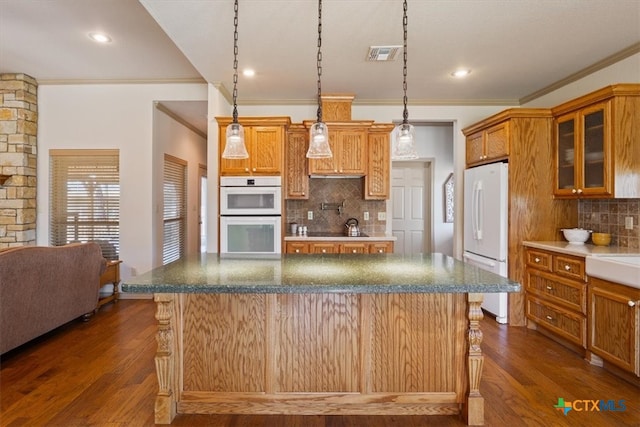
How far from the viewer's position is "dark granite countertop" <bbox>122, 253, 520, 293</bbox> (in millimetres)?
1688

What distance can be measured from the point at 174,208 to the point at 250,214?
7.54 ft

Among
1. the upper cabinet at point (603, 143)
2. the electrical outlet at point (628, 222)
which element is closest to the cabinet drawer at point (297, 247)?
the upper cabinet at point (603, 143)

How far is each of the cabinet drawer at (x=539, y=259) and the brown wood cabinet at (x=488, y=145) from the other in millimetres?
1064

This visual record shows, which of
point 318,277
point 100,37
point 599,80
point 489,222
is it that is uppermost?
point 100,37

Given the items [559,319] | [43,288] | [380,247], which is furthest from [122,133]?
[559,319]

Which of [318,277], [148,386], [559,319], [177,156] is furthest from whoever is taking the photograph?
[177,156]

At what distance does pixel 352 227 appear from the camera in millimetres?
4484

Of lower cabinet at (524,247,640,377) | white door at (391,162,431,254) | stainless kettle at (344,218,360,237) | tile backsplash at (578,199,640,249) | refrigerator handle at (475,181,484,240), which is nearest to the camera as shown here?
lower cabinet at (524,247,640,377)

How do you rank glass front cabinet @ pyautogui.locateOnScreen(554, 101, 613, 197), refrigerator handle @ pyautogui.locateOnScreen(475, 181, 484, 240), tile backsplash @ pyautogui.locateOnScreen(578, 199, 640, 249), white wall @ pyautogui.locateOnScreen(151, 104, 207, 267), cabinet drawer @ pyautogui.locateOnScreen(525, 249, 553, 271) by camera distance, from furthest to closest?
white wall @ pyautogui.locateOnScreen(151, 104, 207, 267) → refrigerator handle @ pyautogui.locateOnScreen(475, 181, 484, 240) → cabinet drawer @ pyautogui.locateOnScreen(525, 249, 553, 271) → tile backsplash @ pyautogui.locateOnScreen(578, 199, 640, 249) → glass front cabinet @ pyautogui.locateOnScreen(554, 101, 613, 197)

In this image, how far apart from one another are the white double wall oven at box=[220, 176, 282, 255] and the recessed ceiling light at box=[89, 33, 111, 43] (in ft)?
5.95

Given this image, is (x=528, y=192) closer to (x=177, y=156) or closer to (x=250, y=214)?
(x=250, y=214)

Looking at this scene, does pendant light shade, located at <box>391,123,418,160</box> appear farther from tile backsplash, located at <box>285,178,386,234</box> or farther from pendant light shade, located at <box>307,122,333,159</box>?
A: tile backsplash, located at <box>285,178,386,234</box>

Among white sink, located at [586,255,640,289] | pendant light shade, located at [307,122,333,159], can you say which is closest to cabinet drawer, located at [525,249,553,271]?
white sink, located at [586,255,640,289]

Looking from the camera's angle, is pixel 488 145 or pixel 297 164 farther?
pixel 297 164
